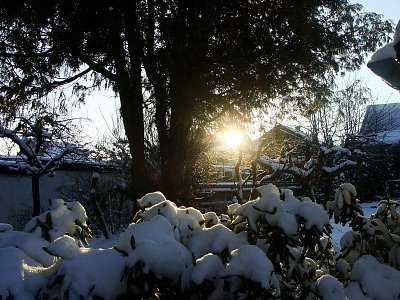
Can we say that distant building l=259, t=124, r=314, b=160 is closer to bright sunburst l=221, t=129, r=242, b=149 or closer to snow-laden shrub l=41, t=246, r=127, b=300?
bright sunburst l=221, t=129, r=242, b=149

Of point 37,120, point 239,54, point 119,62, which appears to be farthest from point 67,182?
point 239,54

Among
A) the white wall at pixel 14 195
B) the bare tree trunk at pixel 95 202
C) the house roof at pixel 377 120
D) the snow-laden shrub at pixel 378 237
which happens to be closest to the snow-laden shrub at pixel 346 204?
the snow-laden shrub at pixel 378 237

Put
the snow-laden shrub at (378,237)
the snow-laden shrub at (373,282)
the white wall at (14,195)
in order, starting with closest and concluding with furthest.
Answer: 1. the snow-laden shrub at (373,282)
2. the snow-laden shrub at (378,237)
3. the white wall at (14,195)

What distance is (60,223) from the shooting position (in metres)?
2.11

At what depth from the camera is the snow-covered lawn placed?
56.6 inches

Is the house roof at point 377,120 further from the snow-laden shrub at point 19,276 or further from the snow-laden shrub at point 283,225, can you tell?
the snow-laden shrub at point 19,276

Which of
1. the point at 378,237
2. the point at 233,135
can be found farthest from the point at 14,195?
the point at 378,237

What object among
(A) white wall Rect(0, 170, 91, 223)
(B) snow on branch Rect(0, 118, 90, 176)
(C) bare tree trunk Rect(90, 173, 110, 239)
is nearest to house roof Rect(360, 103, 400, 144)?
(A) white wall Rect(0, 170, 91, 223)

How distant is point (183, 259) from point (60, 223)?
91cm

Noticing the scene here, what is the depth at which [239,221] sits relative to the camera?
79.7 inches

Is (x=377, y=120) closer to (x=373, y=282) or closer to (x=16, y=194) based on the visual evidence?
(x=16, y=194)

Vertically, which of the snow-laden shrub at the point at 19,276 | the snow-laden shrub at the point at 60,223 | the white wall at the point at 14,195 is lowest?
the white wall at the point at 14,195

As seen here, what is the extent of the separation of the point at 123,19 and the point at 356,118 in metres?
17.2

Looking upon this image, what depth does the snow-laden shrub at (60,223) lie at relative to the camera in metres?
2.06
